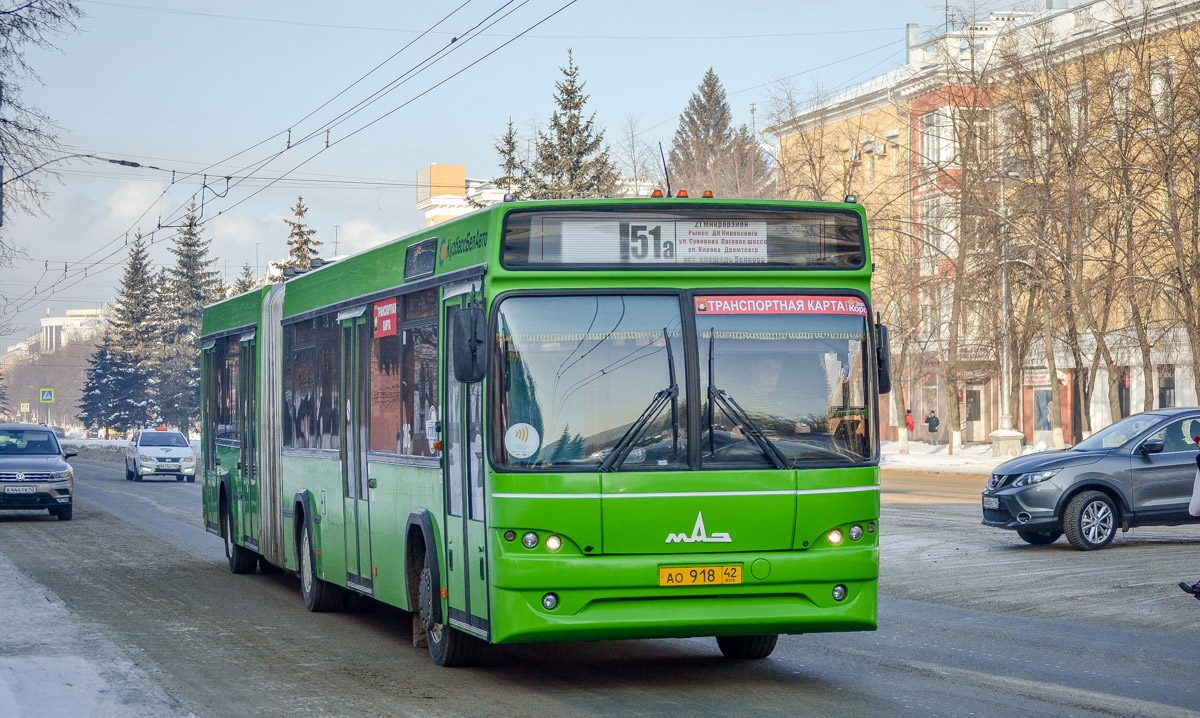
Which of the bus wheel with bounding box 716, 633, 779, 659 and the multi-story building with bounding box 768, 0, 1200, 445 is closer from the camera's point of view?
the bus wheel with bounding box 716, 633, 779, 659

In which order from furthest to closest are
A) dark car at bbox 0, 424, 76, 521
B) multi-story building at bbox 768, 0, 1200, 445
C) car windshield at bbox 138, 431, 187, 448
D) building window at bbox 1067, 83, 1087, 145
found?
car windshield at bbox 138, 431, 187, 448
building window at bbox 1067, 83, 1087, 145
multi-story building at bbox 768, 0, 1200, 445
dark car at bbox 0, 424, 76, 521

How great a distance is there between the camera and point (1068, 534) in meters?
17.9

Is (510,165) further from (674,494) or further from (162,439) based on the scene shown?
(674,494)

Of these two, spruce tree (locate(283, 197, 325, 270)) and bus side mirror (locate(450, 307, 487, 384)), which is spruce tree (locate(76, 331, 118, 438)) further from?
bus side mirror (locate(450, 307, 487, 384))

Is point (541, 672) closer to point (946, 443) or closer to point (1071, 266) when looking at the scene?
point (1071, 266)

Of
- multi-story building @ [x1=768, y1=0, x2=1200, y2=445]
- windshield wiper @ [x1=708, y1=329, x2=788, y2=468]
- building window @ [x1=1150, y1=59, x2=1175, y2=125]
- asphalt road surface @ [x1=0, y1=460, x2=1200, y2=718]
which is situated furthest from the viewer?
multi-story building @ [x1=768, y1=0, x2=1200, y2=445]

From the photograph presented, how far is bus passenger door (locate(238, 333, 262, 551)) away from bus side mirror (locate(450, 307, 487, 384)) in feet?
25.2

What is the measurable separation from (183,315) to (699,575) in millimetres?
100569

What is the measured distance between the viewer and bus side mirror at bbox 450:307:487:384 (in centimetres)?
865

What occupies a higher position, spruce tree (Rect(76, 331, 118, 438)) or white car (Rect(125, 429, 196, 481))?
spruce tree (Rect(76, 331, 118, 438))

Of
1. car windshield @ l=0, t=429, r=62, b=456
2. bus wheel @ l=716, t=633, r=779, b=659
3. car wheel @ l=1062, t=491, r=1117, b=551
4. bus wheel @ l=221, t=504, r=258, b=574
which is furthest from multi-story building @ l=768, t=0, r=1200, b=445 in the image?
bus wheel @ l=716, t=633, r=779, b=659

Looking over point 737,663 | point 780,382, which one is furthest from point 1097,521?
point 780,382

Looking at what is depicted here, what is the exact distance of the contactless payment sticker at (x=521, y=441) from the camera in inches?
343

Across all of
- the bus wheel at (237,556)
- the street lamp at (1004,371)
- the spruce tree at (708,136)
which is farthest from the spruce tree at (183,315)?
the bus wheel at (237,556)
